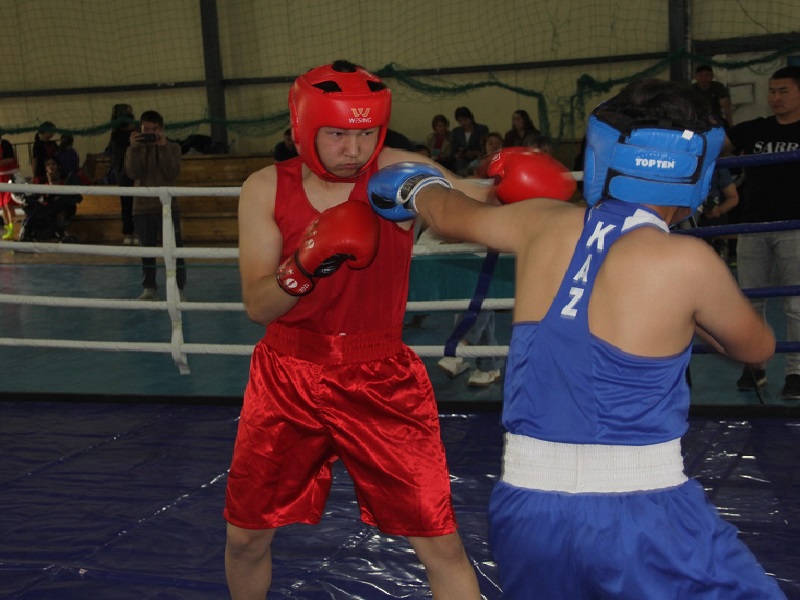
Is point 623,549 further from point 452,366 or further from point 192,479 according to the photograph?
point 452,366

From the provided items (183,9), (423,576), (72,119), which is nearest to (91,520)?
(423,576)

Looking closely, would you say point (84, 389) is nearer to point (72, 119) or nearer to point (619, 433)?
point (619, 433)

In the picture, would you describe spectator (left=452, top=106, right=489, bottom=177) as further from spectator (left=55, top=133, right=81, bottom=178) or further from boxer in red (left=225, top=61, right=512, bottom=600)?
boxer in red (left=225, top=61, right=512, bottom=600)

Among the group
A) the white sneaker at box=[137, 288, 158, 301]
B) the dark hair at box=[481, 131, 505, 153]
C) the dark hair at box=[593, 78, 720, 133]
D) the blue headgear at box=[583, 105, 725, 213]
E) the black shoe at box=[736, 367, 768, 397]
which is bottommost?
the white sneaker at box=[137, 288, 158, 301]

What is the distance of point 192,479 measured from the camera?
11.9 ft

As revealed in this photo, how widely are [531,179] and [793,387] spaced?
2.98 meters

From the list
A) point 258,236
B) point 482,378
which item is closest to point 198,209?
point 482,378

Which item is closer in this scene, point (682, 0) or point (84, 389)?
point (84, 389)

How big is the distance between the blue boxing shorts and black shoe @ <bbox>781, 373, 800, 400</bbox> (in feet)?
10.4

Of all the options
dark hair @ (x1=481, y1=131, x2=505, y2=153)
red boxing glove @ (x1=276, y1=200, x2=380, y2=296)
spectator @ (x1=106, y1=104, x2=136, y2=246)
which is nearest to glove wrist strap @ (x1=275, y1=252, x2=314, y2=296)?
red boxing glove @ (x1=276, y1=200, x2=380, y2=296)

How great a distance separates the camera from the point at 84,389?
5125 millimetres

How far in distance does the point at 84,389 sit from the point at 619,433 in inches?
165

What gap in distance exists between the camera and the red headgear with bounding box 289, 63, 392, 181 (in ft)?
6.86

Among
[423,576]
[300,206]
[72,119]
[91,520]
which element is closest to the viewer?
[300,206]
